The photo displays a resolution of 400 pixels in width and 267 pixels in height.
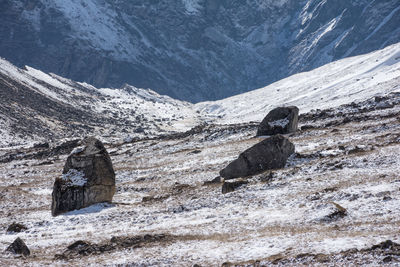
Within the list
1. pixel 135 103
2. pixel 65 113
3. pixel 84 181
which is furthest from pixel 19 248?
pixel 135 103

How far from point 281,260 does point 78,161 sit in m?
18.6

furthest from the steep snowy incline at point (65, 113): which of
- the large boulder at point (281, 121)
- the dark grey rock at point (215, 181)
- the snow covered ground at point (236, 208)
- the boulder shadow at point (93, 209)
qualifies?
the dark grey rock at point (215, 181)

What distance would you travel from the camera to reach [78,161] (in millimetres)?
30672

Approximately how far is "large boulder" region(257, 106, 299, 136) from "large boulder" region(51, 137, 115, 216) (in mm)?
21164

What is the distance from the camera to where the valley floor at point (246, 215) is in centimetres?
1722

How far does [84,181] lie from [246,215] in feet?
40.2

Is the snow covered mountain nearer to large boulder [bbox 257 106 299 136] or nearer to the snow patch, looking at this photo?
large boulder [bbox 257 106 299 136]

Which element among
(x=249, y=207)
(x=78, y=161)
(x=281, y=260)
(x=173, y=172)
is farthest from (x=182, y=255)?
(x=173, y=172)

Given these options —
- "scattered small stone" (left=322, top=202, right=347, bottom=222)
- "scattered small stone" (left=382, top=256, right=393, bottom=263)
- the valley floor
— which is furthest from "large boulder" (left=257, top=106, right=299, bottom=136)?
"scattered small stone" (left=382, top=256, right=393, bottom=263)

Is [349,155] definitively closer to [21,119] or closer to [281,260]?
[281,260]

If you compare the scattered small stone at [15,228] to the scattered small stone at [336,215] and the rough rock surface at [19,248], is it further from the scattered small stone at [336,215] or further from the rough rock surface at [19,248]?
the scattered small stone at [336,215]

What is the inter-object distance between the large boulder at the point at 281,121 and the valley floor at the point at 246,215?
4.17 m

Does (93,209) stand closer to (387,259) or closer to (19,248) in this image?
(19,248)

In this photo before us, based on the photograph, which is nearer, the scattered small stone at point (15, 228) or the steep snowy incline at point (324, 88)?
the scattered small stone at point (15, 228)
